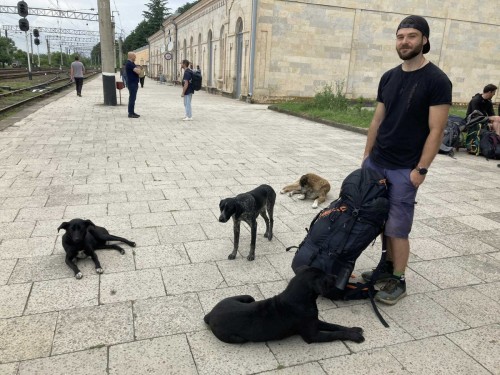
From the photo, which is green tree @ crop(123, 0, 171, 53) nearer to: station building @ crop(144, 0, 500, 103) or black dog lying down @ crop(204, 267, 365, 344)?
station building @ crop(144, 0, 500, 103)

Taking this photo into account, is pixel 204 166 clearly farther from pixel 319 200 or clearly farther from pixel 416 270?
pixel 416 270

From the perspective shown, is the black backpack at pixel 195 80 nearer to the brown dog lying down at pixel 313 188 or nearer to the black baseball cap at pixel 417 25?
the brown dog lying down at pixel 313 188

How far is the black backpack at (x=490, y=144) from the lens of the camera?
9531 mm

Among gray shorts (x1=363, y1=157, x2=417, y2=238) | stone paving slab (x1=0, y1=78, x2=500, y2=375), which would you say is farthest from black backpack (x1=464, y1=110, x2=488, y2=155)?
gray shorts (x1=363, y1=157, x2=417, y2=238)

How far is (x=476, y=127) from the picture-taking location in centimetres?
995

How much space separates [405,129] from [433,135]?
0.22m

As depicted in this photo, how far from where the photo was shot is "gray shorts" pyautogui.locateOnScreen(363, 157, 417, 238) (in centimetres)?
324

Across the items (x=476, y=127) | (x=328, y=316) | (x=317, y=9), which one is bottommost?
(x=328, y=316)

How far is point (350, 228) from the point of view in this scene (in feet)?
10.7

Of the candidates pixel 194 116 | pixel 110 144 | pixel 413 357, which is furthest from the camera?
pixel 194 116

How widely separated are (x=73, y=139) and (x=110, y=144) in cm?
117

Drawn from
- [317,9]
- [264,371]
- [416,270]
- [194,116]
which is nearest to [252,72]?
[317,9]

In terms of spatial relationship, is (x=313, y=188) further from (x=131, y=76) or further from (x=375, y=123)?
(x=131, y=76)

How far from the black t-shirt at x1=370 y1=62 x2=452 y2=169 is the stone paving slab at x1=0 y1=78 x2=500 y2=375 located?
129 cm
